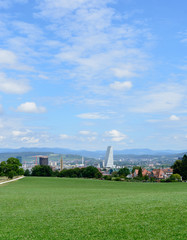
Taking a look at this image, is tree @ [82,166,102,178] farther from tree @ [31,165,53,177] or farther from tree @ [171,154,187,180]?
tree @ [171,154,187,180]

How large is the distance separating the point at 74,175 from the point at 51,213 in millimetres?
83705

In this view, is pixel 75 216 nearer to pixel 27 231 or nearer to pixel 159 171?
pixel 27 231

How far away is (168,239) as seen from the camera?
30.4 feet

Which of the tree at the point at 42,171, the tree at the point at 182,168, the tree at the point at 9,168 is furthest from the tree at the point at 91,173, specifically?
the tree at the point at 9,168

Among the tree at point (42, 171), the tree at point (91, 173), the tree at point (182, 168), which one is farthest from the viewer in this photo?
the tree at point (42, 171)

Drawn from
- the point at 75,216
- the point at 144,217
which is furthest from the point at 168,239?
the point at 75,216

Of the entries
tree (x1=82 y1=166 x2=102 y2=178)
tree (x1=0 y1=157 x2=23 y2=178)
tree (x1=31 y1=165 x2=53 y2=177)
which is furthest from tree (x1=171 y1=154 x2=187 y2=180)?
tree (x1=31 y1=165 x2=53 y2=177)

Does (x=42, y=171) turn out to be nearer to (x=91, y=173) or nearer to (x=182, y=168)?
(x=91, y=173)

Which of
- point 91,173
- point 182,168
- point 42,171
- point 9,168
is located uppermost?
point 9,168

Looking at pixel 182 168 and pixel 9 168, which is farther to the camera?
pixel 182 168

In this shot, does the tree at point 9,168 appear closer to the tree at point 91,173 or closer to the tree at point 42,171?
the tree at point 91,173

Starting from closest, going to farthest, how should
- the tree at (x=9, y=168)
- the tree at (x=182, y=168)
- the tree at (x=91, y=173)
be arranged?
the tree at (x=9, y=168) → the tree at (x=182, y=168) → the tree at (x=91, y=173)

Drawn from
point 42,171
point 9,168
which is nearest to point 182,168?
point 9,168

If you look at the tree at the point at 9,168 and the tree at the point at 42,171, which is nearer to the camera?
the tree at the point at 9,168
